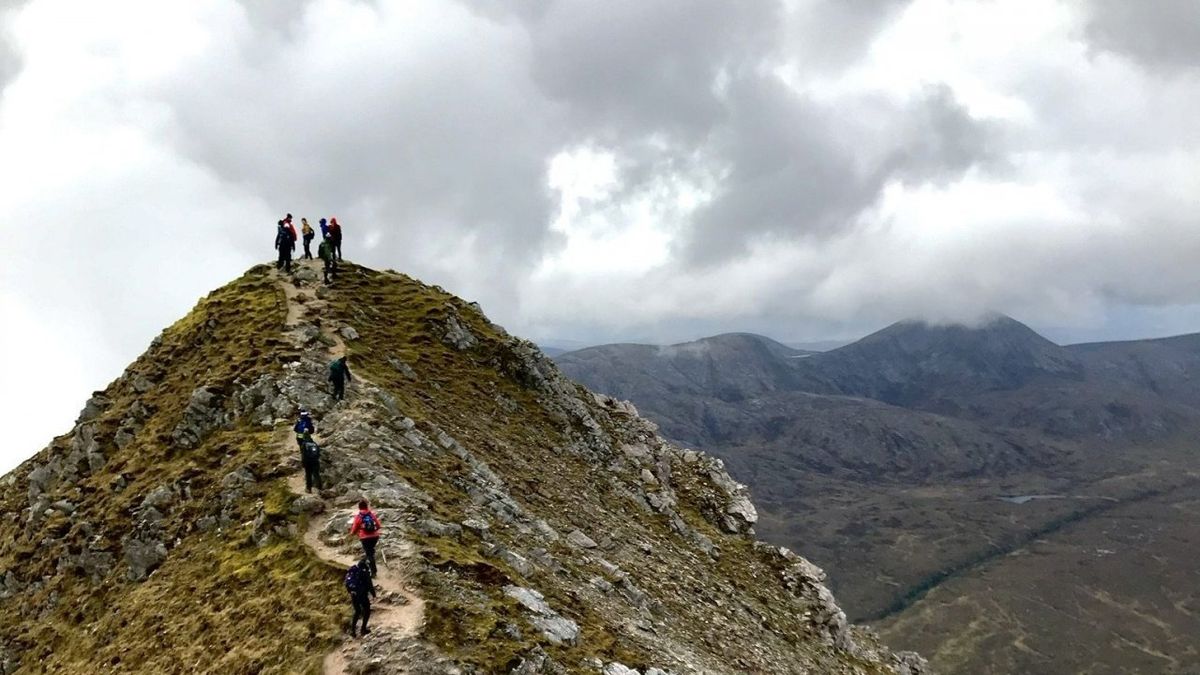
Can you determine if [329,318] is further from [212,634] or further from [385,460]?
[212,634]

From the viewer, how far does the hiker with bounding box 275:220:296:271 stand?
6550 centimetres

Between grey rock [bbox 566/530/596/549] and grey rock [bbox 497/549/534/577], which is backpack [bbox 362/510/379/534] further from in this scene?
grey rock [bbox 566/530/596/549]

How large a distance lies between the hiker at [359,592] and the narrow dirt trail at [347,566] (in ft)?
1.56

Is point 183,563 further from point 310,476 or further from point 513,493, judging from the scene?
point 513,493

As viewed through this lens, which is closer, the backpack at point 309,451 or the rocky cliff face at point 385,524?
the rocky cliff face at point 385,524

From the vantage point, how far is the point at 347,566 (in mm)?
29266

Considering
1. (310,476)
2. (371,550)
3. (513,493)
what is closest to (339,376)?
(310,476)

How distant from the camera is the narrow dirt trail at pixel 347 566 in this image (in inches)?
983

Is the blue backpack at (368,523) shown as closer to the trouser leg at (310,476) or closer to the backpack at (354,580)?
the backpack at (354,580)

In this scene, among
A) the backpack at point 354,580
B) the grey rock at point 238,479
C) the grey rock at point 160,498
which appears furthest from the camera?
the grey rock at point 160,498

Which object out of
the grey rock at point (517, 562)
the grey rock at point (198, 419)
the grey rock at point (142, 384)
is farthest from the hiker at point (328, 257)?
the grey rock at point (517, 562)

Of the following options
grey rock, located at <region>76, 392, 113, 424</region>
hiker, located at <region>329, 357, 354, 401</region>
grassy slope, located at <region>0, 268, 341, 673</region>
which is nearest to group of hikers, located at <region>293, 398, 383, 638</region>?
grassy slope, located at <region>0, 268, 341, 673</region>

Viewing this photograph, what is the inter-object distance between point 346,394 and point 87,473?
2173 centimetres

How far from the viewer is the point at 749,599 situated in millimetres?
52031
